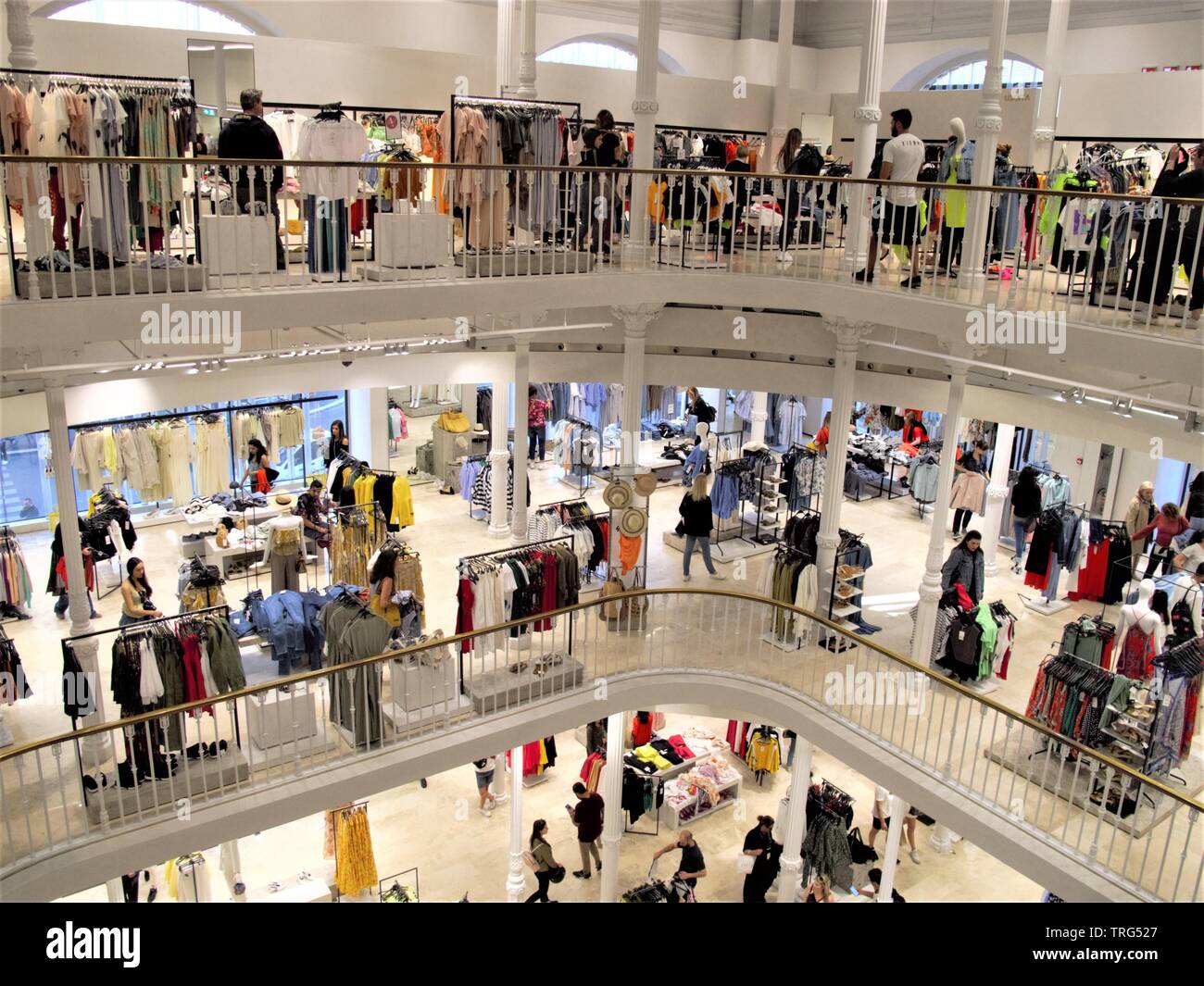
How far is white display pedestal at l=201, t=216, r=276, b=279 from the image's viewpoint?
8469 millimetres

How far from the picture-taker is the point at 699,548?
45.9ft

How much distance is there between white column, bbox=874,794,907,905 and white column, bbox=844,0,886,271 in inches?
225

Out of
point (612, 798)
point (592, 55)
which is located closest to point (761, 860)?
point (612, 798)

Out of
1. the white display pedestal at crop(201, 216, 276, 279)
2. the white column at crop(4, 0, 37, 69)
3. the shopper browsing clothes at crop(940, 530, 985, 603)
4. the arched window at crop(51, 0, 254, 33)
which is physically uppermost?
the arched window at crop(51, 0, 254, 33)

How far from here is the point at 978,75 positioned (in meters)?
20.4

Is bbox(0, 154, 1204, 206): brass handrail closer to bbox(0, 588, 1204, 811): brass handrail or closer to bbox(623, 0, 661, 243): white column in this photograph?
bbox(623, 0, 661, 243): white column

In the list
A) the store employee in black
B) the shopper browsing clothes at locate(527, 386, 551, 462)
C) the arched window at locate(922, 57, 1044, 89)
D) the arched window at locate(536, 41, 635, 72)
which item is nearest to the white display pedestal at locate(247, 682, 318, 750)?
the store employee in black

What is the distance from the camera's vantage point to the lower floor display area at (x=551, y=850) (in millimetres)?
10805

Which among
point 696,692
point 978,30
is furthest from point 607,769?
point 978,30

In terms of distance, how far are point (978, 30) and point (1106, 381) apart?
10.6 meters

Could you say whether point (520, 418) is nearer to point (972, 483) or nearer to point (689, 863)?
point (689, 863)

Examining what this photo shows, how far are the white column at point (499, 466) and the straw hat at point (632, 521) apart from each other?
4.28m

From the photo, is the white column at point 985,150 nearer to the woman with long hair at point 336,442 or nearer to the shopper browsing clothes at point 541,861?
the shopper browsing clothes at point 541,861
